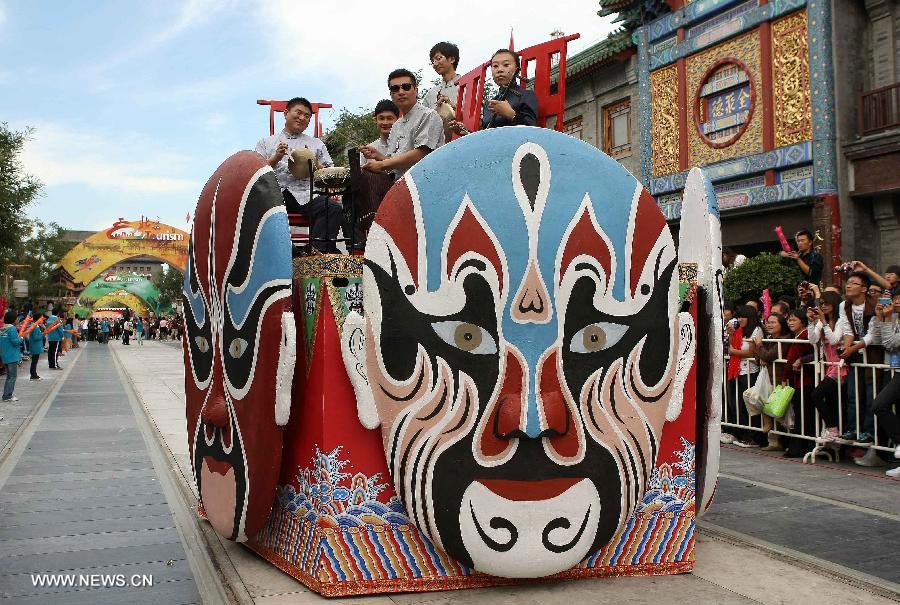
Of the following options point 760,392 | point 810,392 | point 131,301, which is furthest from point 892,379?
point 131,301

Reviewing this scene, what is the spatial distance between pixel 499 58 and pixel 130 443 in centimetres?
683

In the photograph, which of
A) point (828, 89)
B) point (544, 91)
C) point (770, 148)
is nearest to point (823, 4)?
point (828, 89)

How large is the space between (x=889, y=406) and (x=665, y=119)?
39.7 feet

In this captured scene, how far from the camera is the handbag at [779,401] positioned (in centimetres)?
884

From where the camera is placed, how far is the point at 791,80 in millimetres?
15273

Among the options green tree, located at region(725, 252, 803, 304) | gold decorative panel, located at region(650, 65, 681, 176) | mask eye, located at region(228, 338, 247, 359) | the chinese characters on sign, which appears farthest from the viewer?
gold decorative panel, located at region(650, 65, 681, 176)

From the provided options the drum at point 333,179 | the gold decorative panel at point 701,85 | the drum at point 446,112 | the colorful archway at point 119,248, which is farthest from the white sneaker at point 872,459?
the colorful archway at point 119,248

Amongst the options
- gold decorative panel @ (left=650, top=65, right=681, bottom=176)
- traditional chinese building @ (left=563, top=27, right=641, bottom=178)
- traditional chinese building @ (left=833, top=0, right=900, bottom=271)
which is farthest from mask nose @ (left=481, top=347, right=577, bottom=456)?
traditional chinese building @ (left=563, top=27, right=641, bottom=178)

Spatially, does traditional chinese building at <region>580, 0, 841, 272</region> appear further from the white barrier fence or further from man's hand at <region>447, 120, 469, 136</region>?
man's hand at <region>447, 120, 469, 136</region>

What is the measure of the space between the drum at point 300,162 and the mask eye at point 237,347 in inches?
58.3

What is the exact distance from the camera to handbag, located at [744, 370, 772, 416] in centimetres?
917

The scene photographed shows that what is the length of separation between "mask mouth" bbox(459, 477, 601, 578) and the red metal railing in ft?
41.8

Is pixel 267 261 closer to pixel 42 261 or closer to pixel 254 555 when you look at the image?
pixel 254 555

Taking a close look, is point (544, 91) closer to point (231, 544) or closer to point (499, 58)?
point (499, 58)
